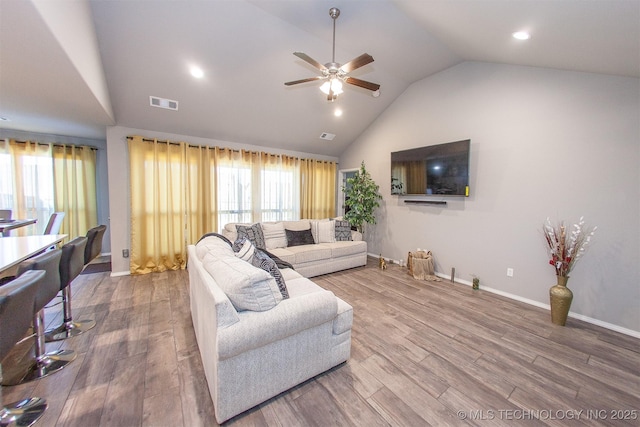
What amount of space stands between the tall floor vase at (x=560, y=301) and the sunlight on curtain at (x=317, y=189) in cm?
449

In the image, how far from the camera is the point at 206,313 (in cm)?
169

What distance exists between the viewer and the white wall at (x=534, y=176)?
263 cm

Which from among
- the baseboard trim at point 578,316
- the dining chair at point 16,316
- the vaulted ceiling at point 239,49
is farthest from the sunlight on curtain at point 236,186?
the baseboard trim at point 578,316

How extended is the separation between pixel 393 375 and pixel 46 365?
2771 millimetres

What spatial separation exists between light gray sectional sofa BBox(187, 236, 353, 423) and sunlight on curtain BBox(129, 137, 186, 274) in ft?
9.66

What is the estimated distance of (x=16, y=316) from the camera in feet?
A: 3.92

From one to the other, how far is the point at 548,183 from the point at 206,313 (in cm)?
412

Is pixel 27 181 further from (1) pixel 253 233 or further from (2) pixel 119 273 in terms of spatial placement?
(1) pixel 253 233

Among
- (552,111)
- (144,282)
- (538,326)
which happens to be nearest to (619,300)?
(538,326)

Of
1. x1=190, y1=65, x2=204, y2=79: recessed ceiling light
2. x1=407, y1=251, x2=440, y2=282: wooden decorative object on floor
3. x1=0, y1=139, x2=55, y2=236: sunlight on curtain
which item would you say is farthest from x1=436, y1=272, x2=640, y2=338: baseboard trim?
x1=0, y1=139, x2=55, y2=236: sunlight on curtain

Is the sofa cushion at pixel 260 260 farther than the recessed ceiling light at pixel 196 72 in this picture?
No

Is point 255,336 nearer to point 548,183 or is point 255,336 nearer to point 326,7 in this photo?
point 326,7

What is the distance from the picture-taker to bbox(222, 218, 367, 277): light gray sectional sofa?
4.01 m

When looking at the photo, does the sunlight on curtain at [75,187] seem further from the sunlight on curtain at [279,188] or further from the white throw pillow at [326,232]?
the white throw pillow at [326,232]
